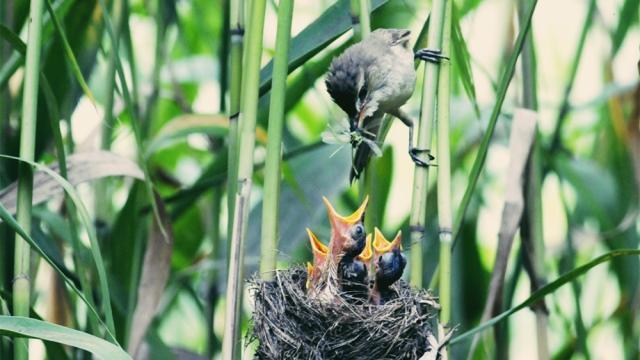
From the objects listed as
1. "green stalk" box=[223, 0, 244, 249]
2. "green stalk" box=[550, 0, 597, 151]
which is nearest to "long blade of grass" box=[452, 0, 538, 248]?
"green stalk" box=[223, 0, 244, 249]

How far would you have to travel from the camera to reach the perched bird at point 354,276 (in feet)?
6.47

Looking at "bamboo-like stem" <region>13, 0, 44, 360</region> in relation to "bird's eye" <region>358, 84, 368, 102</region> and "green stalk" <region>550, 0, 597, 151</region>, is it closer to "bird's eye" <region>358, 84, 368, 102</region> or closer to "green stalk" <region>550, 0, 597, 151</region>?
"bird's eye" <region>358, 84, 368, 102</region>

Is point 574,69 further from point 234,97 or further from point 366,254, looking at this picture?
point 234,97

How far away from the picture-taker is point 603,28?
3016mm

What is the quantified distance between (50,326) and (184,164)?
2.57 m

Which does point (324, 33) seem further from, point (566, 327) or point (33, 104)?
point (566, 327)

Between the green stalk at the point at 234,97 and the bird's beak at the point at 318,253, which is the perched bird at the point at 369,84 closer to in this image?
the bird's beak at the point at 318,253

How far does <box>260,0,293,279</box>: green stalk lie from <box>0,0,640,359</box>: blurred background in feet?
0.62

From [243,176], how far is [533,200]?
75 centimetres

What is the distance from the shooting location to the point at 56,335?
148 cm

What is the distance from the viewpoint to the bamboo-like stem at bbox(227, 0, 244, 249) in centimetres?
169

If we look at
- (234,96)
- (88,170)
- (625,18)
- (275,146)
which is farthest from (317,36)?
(625,18)

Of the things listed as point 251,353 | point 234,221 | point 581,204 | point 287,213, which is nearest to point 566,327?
point 581,204

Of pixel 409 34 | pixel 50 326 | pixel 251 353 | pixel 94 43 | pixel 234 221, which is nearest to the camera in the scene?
pixel 50 326
